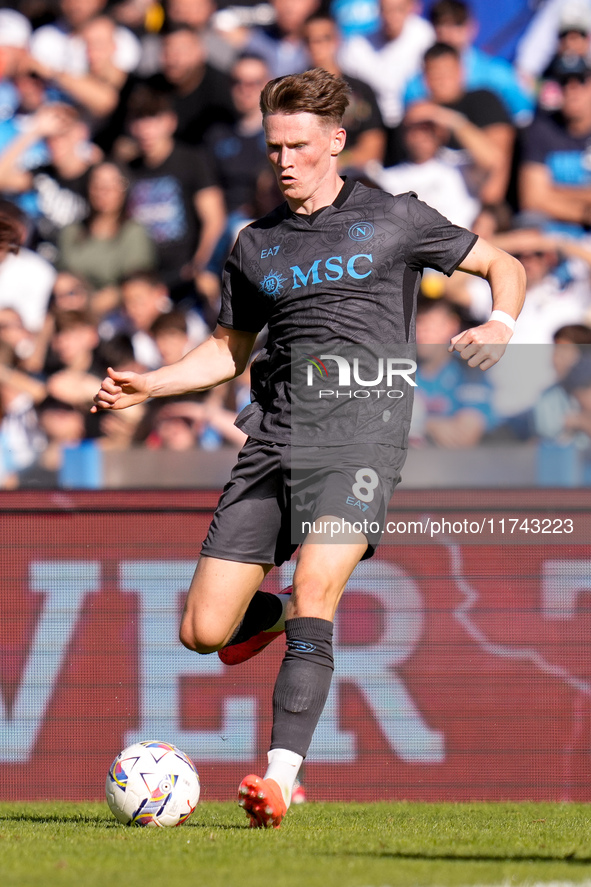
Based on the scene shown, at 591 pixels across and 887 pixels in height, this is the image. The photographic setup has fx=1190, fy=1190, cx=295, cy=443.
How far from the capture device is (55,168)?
991 cm

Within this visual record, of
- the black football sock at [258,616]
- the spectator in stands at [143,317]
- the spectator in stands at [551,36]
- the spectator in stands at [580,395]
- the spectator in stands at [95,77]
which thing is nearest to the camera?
the black football sock at [258,616]

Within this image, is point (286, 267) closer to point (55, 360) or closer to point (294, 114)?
point (294, 114)

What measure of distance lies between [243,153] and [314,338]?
5625 millimetres

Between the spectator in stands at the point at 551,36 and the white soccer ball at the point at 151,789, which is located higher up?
the spectator in stands at the point at 551,36

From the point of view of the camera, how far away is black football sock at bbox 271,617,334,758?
394 centimetres

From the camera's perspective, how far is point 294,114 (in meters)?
4.35

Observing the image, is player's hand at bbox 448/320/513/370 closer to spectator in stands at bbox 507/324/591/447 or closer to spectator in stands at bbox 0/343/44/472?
spectator in stands at bbox 507/324/591/447

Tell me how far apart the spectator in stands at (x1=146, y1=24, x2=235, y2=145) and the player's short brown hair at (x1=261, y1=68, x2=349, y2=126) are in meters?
5.67

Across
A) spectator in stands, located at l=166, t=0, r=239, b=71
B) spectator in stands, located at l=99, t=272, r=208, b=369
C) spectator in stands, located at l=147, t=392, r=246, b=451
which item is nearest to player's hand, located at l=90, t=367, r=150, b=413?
spectator in stands, located at l=147, t=392, r=246, b=451

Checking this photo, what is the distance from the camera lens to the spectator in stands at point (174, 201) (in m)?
9.38

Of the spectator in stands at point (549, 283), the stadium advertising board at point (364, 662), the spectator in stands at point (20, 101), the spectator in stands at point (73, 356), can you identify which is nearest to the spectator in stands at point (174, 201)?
the spectator in stands at point (73, 356)

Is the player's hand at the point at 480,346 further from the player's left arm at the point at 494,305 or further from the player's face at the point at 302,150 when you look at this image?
the player's face at the point at 302,150

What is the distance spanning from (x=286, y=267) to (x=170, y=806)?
202 cm

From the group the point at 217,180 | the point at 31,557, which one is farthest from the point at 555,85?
the point at 31,557
